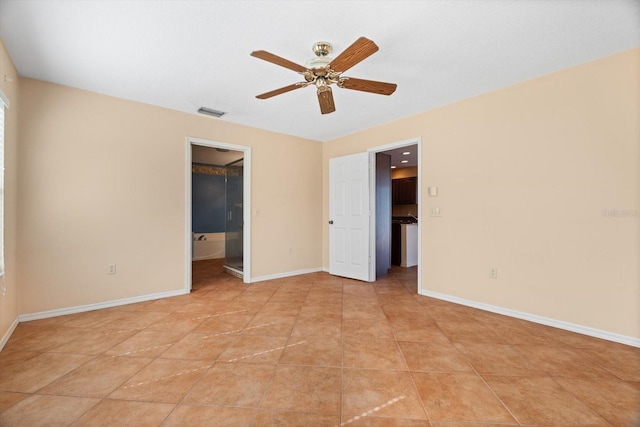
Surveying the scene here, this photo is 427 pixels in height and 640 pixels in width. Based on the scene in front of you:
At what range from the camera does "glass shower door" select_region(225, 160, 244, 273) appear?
481cm

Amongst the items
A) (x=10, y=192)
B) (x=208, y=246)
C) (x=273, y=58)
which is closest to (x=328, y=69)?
(x=273, y=58)

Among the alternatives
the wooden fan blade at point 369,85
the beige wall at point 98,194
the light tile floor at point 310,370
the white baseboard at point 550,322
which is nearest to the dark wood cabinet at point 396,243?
the white baseboard at point 550,322

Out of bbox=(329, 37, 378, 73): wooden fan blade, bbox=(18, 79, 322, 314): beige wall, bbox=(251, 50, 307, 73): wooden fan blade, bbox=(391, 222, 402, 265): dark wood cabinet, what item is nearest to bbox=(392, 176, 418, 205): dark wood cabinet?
bbox=(391, 222, 402, 265): dark wood cabinet

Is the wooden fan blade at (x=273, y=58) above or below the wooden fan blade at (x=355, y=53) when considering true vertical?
below

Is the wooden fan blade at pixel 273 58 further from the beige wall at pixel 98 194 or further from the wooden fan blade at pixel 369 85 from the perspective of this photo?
the beige wall at pixel 98 194

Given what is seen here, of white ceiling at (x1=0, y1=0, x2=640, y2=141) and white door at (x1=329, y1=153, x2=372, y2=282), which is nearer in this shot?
white ceiling at (x1=0, y1=0, x2=640, y2=141)

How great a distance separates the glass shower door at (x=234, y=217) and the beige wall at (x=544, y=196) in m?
3.05

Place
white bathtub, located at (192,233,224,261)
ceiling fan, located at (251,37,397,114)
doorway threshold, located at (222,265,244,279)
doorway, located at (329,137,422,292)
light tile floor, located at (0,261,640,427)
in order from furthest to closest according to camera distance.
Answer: white bathtub, located at (192,233,224,261)
doorway threshold, located at (222,265,244,279)
doorway, located at (329,137,422,292)
ceiling fan, located at (251,37,397,114)
light tile floor, located at (0,261,640,427)

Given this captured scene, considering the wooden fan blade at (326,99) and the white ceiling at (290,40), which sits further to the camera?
the wooden fan blade at (326,99)

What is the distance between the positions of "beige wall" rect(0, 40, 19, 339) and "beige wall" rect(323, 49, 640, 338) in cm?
430

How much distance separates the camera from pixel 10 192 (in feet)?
8.20

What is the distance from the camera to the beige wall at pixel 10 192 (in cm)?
228

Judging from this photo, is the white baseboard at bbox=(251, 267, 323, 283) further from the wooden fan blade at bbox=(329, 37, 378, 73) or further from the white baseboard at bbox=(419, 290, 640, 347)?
the wooden fan blade at bbox=(329, 37, 378, 73)

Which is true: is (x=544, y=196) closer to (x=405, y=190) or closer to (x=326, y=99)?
(x=326, y=99)
